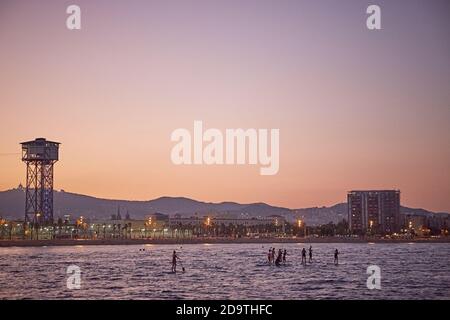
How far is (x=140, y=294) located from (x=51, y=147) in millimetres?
159247
